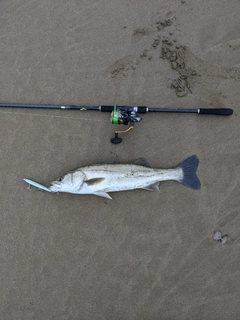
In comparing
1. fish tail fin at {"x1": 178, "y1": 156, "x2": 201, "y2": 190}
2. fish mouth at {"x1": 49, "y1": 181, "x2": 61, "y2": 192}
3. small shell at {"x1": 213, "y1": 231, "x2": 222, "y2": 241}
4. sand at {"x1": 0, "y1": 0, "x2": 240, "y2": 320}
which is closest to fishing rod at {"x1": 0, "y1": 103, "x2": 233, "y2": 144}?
sand at {"x1": 0, "y1": 0, "x2": 240, "y2": 320}

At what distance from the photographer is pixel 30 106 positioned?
141 inches

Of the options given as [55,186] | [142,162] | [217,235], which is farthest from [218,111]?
[55,186]

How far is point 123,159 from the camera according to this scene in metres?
3.57

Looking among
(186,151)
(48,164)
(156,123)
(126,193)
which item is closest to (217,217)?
(186,151)

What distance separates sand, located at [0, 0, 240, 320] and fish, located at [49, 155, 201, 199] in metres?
0.19

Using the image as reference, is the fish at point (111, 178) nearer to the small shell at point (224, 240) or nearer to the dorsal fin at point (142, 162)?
the dorsal fin at point (142, 162)

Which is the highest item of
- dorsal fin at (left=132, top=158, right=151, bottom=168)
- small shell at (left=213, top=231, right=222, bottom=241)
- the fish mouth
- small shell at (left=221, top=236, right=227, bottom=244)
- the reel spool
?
the reel spool

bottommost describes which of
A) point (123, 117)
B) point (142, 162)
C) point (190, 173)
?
point (190, 173)

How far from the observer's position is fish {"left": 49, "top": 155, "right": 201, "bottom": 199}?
3.33m

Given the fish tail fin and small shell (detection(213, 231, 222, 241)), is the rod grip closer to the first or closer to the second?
the fish tail fin

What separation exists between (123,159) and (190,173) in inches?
32.8

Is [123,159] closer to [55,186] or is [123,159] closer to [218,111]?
[55,186]

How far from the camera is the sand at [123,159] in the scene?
3473 millimetres

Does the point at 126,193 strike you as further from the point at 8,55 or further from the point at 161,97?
the point at 8,55
